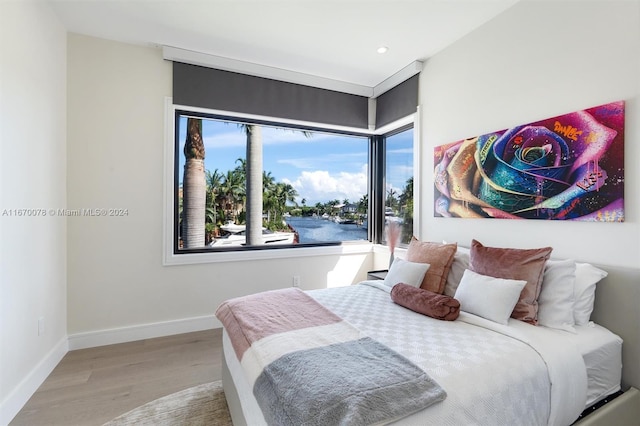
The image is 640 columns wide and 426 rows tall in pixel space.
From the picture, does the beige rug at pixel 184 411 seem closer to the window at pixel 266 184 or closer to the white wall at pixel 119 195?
the white wall at pixel 119 195

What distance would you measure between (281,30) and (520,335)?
2.73m

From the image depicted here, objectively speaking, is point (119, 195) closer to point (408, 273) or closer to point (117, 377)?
point (117, 377)

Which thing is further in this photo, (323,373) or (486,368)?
(486,368)

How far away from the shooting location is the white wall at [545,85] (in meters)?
1.68

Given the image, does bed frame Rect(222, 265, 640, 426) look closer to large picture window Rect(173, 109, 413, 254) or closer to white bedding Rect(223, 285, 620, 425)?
white bedding Rect(223, 285, 620, 425)

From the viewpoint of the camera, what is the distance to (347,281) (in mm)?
3816

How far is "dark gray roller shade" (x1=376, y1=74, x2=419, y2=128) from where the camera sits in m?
3.21

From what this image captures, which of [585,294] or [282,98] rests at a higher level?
[282,98]

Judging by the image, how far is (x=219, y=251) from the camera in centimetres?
322

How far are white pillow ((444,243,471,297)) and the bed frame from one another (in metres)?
0.74

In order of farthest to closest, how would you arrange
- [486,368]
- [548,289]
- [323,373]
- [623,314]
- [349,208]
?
[349,208], [548,289], [623,314], [486,368], [323,373]

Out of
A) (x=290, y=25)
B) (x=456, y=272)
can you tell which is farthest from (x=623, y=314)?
(x=290, y=25)

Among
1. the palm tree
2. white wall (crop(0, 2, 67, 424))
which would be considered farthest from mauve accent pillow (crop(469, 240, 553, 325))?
white wall (crop(0, 2, 67, 424))

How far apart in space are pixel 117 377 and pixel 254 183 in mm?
2107
